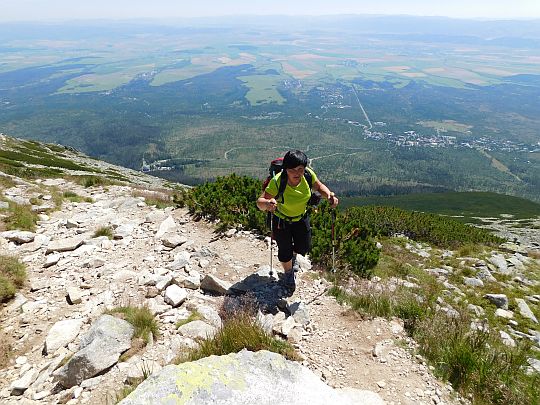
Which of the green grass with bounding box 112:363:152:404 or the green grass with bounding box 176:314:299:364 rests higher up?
the green grass with bounding box 176:314:299:364

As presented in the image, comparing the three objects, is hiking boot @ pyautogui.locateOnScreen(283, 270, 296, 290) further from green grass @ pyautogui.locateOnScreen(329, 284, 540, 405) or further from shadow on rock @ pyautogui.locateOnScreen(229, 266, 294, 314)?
green grass @ pyautogui.locateOnScreen(329, 284, 540, 405)

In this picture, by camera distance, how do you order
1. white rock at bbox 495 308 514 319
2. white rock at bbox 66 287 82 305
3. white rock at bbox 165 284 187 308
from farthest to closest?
1. white rock at bbox 495 308 514 319
2. white rock at bbox 66 287 82 305
3. white rock at bbox 165 284 187 308

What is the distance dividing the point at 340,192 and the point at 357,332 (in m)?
165

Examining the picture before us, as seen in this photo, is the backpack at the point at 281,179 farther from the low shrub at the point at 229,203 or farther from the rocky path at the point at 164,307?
the low shrub at the point at 229,203

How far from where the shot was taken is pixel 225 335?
15.7 feet

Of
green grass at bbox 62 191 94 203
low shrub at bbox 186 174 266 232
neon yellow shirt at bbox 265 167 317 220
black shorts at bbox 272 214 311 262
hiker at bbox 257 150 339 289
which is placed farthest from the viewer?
green grass at bbox 62 191 94 203

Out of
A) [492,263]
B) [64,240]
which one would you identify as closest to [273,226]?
[64,240]

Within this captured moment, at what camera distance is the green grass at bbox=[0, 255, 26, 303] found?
23.2 feet

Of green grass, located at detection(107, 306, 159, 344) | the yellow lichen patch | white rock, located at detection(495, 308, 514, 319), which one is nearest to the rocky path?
green grass, located at detection(107, 306, 159, 344)

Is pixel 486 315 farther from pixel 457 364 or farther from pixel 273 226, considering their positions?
pixel 273 226

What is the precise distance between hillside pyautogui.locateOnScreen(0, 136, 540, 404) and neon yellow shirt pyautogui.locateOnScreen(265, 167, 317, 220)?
1.88m

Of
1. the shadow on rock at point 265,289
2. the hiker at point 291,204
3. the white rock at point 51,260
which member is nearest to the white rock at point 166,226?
the white rock at point 51,260

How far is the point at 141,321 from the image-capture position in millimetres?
5656

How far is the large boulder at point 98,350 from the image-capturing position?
15.4 feet
